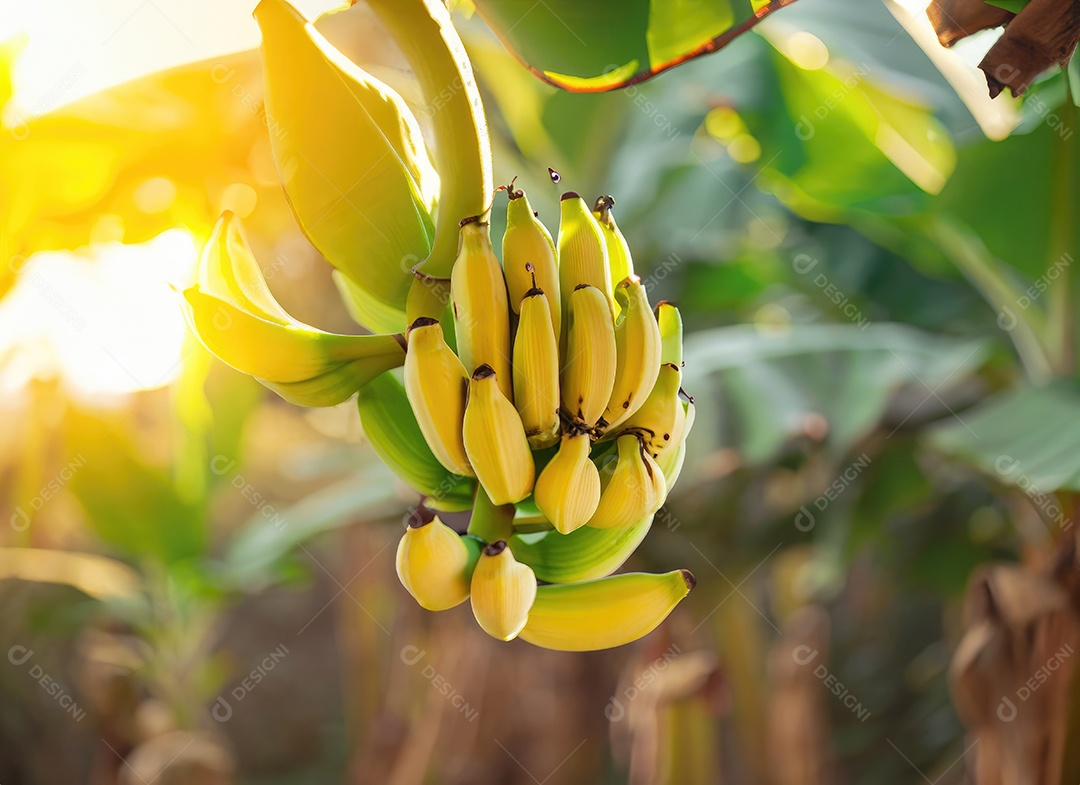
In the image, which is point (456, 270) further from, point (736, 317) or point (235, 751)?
point (235, 751)

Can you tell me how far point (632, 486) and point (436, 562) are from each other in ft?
0.25

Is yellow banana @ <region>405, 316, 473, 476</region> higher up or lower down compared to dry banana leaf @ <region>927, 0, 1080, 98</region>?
lower down

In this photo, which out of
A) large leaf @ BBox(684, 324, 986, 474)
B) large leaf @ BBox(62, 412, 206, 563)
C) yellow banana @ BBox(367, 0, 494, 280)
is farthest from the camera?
large leaf @ BBox(62, 412, 206, 563)

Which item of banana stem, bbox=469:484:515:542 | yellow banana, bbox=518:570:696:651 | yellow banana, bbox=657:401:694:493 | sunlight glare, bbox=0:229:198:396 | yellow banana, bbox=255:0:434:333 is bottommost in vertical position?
sunlight glare, bbox=0:229:198:396

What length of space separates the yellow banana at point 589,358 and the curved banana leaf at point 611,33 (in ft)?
0.26

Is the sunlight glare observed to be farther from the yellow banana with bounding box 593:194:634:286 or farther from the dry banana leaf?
the dry banana leaf

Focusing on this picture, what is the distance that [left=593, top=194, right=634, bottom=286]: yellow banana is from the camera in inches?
→ 12.6

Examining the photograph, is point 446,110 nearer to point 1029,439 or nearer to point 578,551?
point 578,551

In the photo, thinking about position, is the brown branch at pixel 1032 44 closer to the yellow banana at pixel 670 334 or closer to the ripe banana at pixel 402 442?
the yellow banana at pixel 670 334

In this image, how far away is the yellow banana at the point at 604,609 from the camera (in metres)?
0.29

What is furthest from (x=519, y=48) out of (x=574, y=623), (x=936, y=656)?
(x=936, y=656)

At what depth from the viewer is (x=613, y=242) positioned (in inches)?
12.9

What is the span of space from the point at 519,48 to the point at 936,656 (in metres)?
1.79

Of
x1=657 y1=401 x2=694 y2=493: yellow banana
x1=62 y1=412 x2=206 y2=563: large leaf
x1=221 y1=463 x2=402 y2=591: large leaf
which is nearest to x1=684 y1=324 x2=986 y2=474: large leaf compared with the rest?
x1=221 y1=463 x2=402 y2=591: large leaf
